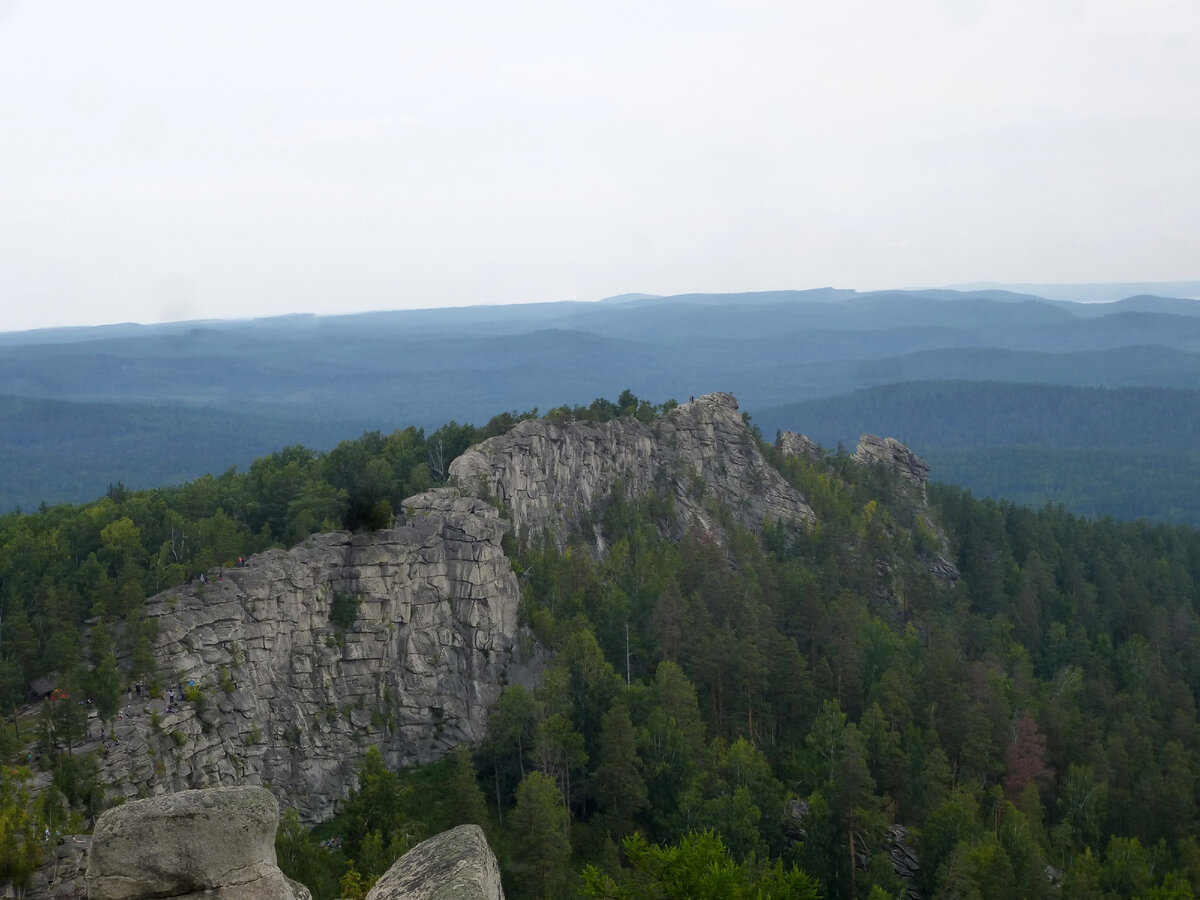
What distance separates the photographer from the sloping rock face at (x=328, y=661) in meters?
43.1

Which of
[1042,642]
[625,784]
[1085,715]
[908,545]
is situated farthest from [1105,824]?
[908,545]

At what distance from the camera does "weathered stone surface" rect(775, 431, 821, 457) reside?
103812 mm

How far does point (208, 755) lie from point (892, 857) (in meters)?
28.5

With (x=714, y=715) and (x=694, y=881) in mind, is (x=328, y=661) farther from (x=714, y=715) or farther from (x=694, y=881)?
(x=694, y=881)

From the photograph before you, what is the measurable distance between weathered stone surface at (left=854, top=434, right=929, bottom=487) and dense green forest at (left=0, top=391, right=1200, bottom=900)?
23.2 m

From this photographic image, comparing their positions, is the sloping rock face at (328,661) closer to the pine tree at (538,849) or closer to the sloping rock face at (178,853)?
the pine tree at (538,849)

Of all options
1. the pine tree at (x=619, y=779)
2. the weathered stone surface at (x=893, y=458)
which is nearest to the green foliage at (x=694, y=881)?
the pine tree at (x=619, y=779)

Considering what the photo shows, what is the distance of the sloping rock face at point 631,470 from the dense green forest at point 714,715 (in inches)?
79.7

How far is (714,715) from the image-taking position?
60.1 meters

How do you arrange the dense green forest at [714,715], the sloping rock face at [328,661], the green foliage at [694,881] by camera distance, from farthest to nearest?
the sloping rock face at [328,661] < the dense green forest at [714,715] < the green foliage at [694,881]

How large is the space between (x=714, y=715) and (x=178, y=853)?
4597 centimetres

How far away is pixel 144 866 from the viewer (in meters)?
16.5

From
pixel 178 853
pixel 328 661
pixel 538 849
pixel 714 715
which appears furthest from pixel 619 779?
pixel 178 853

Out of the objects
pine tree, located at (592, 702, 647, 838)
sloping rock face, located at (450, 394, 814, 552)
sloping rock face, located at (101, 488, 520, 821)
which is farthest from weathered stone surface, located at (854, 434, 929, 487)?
pine tree, located at (592, 702, 647, 838)
